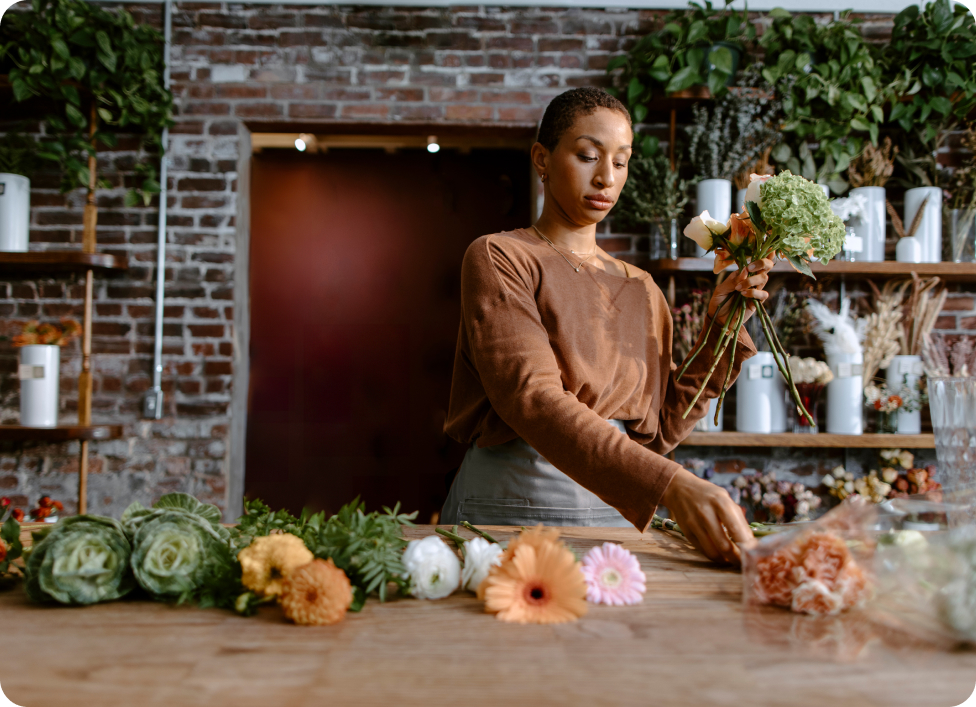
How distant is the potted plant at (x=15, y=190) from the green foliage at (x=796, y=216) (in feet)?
8.92

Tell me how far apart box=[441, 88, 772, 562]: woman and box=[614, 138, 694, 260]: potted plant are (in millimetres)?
1023

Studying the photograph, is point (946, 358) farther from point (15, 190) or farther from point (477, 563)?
point (15, 190)

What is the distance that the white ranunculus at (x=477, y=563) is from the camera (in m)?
0.83

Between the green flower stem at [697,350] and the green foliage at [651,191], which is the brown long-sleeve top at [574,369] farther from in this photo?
the green foliage at [651,191]

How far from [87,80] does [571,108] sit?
2.13 m

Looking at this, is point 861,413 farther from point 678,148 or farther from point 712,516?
point 712,516

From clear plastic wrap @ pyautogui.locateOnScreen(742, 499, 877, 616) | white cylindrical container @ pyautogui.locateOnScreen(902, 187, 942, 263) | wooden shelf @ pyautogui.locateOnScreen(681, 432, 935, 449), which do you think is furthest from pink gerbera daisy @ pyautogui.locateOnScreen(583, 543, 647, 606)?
white cylindrical container @ pyautogui.locateOnScreen(902, 187, 942, 263)

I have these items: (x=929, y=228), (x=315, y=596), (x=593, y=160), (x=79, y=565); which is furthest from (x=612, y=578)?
(x=929, y=228)

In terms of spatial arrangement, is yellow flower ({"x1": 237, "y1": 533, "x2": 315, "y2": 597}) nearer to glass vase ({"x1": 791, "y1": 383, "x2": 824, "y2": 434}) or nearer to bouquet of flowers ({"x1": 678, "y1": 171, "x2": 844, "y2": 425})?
bouquet of flowers ({"x1": 678, "y1": 171, "x2": 844, "y2": 425})

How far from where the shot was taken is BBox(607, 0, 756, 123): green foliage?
2.50 m

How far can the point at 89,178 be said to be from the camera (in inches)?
103

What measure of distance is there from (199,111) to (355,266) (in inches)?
37.3

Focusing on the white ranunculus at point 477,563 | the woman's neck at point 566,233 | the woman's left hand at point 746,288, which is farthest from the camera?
the woman's neck at point 566,233

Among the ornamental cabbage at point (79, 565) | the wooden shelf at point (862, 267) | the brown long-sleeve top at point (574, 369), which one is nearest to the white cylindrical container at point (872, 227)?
the wooden shelf at point (862, 267)
